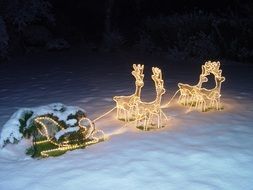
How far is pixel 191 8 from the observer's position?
22297 millimetres

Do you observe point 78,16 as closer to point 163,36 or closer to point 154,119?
point 163,36

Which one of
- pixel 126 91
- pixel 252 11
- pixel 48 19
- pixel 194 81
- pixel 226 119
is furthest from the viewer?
pixel 48 19

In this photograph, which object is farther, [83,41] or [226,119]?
[83,41]

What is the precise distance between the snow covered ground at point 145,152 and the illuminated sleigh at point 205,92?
325 millimetres

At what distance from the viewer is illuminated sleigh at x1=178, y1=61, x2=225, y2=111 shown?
8.77m

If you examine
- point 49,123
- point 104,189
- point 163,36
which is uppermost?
point 163,36

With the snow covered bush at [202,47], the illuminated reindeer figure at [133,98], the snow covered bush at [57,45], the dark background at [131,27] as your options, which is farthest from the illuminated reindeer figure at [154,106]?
the snow covered bush at [57,45]

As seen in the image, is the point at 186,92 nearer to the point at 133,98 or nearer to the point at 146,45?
the point at 133,98

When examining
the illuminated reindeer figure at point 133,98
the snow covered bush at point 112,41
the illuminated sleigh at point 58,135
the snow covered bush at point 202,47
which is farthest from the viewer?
the snow covered bush at point 112,41

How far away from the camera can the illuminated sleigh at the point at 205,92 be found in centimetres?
877

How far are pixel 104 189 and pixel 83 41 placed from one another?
55.1ft

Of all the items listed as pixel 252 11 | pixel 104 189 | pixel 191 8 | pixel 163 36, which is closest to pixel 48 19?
pixel 163 36

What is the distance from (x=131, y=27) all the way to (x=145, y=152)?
50.8 feet

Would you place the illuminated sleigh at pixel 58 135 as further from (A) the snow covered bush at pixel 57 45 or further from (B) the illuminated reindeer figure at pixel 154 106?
(A) the snow covered bush at pixel 57 45
